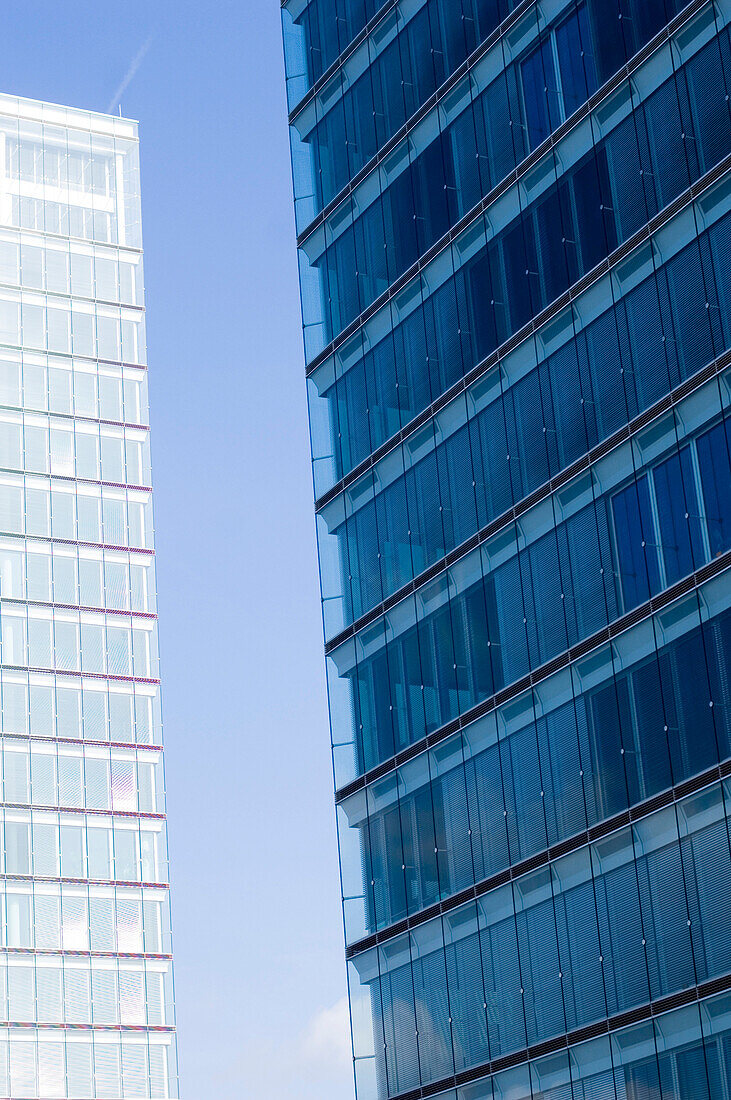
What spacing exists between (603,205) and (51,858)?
Result: 216 feet

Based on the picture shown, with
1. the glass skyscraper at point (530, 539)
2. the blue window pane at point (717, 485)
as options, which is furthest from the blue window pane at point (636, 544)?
the blue window pane at point (717, 485)

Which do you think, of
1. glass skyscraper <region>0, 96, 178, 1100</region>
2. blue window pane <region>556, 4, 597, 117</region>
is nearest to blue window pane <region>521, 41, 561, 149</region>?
blue window pane <region>556, 4, 597, 117</region>

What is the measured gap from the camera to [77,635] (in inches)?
4183

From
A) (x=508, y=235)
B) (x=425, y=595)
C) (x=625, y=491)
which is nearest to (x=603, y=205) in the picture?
(x=508, y=235)

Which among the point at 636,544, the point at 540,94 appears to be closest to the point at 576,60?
the point at 540,94

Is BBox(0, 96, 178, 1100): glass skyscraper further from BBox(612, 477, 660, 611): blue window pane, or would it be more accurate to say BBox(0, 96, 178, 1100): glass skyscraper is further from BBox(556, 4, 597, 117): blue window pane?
BBox(612, 477, 660, 611): blue window pane

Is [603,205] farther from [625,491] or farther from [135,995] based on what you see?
[135,995]

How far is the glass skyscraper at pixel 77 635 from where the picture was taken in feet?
325

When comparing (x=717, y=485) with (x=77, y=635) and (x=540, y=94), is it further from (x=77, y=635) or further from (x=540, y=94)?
(x=77, y=635)

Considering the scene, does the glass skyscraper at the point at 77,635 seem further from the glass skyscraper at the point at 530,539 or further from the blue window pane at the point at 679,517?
the blue window pane at the point at 679,517

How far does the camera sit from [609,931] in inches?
1583

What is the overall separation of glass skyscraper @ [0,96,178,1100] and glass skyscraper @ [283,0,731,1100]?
50.9 metres

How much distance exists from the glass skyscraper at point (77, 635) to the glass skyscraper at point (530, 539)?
167ft

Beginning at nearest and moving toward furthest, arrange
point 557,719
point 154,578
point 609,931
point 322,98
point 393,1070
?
point 609,931 → point 557,719 → point 393,1070 → point 322,98 → point 154,578
